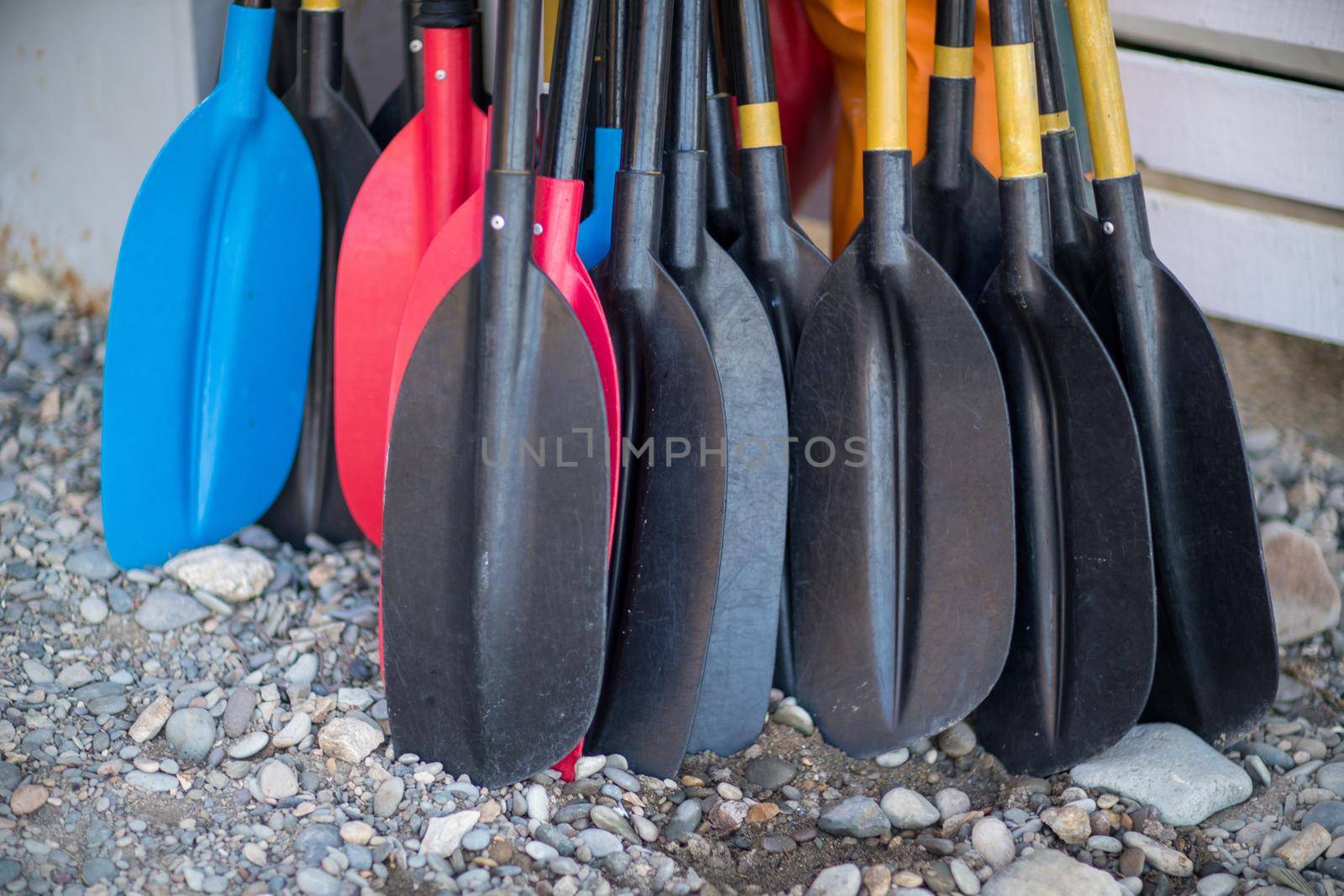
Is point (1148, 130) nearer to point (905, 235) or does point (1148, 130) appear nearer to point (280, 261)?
point (905, 235)

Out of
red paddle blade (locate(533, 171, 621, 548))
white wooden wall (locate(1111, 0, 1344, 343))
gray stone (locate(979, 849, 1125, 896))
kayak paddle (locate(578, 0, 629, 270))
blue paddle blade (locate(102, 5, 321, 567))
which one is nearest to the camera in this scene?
gray stone (locate(979, 849, 1125, 896))

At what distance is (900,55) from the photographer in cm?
114

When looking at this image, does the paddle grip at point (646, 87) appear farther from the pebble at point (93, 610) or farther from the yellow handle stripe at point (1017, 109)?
the pebble at point (93, 610)

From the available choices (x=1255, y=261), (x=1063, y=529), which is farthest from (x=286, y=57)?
(x=1255, y=261)

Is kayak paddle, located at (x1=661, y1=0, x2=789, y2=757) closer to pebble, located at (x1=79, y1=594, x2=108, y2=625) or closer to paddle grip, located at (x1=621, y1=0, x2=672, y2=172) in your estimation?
paddle grip, located at (x1=621, y1=0, x2=672, y2=172)

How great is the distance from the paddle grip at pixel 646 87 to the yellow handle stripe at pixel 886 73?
0.19 m

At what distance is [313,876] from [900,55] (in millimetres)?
889

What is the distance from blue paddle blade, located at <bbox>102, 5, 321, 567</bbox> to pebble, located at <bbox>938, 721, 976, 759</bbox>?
0.83 m

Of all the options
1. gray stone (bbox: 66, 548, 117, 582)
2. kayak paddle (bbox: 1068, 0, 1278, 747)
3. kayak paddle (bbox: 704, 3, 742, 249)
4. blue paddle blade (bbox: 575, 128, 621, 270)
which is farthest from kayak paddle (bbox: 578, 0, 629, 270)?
gray stone (bbox: 66, 548, 117, 582)

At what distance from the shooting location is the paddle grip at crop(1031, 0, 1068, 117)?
124 cm

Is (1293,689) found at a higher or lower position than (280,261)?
lower

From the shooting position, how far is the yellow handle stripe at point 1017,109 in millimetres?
1128

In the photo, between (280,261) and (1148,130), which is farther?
(1148,130)

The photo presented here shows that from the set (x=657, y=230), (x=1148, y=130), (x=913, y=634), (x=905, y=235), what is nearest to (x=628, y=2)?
(x=657, y=230)
